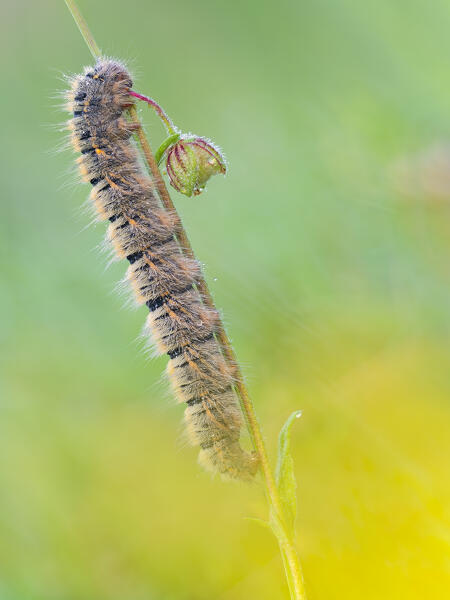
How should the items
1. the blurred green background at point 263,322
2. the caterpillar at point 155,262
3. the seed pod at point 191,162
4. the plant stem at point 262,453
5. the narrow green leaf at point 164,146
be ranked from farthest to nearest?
the blurred green background at point 263,322, the caterpillar at point 155,262, the seed pod at point 191,162, the narrow green leaf at point 164,146, the plant stem at point 262,453

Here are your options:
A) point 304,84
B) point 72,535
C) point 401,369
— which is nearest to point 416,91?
point 304,84

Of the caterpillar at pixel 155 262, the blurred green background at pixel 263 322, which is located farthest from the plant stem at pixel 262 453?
the caterpillar at pixel 155 262

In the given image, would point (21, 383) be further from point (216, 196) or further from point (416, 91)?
point (416, 91)

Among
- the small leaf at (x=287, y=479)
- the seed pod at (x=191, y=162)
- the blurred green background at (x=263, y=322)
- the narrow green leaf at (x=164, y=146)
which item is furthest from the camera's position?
the blurred green background at (x=263, y=322)

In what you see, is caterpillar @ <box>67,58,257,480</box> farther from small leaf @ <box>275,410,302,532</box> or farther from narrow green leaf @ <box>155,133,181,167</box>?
small leaf @ <box>275,410,302,532</box>

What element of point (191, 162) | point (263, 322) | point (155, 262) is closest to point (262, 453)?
point (191, 162)

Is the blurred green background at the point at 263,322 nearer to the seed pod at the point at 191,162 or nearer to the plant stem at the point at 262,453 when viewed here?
the plant stem at the point at 262,453

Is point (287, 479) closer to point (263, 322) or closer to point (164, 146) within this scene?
point (164, 146)

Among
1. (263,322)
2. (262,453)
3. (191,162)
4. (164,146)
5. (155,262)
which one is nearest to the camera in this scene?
(262,453)
